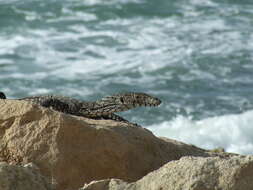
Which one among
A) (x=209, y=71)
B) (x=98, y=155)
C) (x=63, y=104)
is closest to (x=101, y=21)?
(x=209, y=71)

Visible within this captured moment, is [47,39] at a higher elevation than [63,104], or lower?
lower

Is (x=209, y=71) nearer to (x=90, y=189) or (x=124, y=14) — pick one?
(x=124, y=14)

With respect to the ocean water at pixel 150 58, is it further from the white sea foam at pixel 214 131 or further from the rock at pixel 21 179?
the rock at pixel 21 179

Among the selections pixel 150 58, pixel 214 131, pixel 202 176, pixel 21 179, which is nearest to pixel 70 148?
pixel 21 179

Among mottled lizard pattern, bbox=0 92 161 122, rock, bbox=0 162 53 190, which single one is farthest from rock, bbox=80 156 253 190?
mottled lizard pattern, bbox=0 92 161 122

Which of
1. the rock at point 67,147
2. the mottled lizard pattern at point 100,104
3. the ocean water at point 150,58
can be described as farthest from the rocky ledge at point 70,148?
the ocean water at point 150,58

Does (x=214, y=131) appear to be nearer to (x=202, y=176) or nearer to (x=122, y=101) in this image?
(x=122, y=101)
